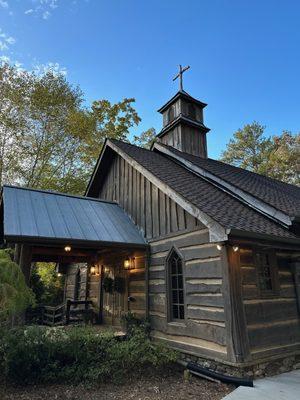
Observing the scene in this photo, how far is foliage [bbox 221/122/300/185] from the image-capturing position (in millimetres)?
27828

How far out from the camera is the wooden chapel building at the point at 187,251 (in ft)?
20.9

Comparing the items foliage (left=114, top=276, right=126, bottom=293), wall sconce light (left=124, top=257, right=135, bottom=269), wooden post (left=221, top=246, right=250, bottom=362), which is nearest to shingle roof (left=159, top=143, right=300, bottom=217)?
wooden post (left=221, top=246, right=250, bottom=362)

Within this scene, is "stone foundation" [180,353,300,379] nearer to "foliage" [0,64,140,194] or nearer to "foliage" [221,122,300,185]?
"foliage" [0,64,140,194]

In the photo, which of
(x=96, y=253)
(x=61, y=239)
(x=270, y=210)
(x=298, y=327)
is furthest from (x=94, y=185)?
(x=298, y=327)

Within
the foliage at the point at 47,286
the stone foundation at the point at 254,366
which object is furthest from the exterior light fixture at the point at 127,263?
the foliage at the point at 47,286

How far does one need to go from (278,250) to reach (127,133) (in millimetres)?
17675

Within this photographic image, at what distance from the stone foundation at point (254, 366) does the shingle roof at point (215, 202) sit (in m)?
2.77

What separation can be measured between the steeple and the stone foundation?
385 inches

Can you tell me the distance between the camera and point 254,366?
605cm

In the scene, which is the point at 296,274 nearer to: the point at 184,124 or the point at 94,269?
the point at 94,269

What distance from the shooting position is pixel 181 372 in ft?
22.4

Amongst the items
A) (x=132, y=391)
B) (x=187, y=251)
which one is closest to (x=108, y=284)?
(x=187, y=251)

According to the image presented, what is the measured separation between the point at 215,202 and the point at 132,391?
481 centimetres

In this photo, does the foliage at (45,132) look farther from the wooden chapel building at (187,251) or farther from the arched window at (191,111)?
the wooden chapel building at (187,251)
